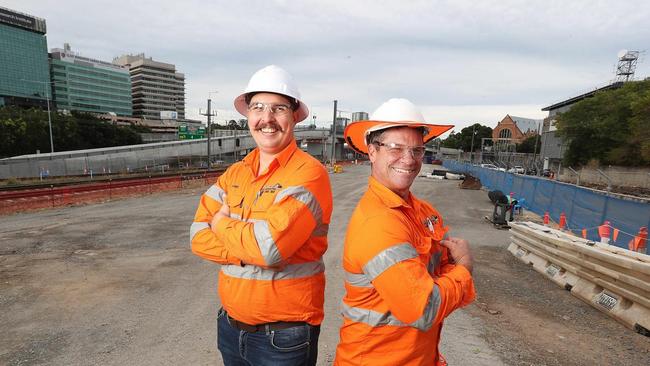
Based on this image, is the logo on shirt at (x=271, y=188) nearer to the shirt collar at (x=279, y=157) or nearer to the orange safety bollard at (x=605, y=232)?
the shirt collar at (x=279, y=157)

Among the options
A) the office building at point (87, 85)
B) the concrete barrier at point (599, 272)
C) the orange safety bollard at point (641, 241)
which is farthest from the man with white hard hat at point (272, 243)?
the office building at point (87, 85)

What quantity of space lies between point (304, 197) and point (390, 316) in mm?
787

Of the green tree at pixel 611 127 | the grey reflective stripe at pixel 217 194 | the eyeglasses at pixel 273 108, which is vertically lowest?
the grey reflective stripe at pixel 217 194

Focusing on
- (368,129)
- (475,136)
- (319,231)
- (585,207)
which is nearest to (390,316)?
(319,231)

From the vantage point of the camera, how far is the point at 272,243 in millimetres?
1873

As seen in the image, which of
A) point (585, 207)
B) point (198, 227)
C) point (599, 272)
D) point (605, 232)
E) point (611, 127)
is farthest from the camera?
point (611, 127)

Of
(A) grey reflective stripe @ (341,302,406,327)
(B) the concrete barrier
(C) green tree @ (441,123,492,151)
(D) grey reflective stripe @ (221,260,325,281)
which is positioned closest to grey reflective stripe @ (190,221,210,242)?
(D) grey reflective stripe @ (221,260,325,281)

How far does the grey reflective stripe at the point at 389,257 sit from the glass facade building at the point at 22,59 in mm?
133351

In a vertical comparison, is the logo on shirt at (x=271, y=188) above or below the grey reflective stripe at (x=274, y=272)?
above

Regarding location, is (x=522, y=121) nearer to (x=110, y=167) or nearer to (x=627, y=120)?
(x=627, y=120)

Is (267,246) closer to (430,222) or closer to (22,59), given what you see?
(430,222)

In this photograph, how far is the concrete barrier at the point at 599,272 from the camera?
4.96 metres

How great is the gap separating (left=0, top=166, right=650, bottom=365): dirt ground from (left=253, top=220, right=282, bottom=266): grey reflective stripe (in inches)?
100

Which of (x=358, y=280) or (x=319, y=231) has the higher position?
(x=319, y=231)
